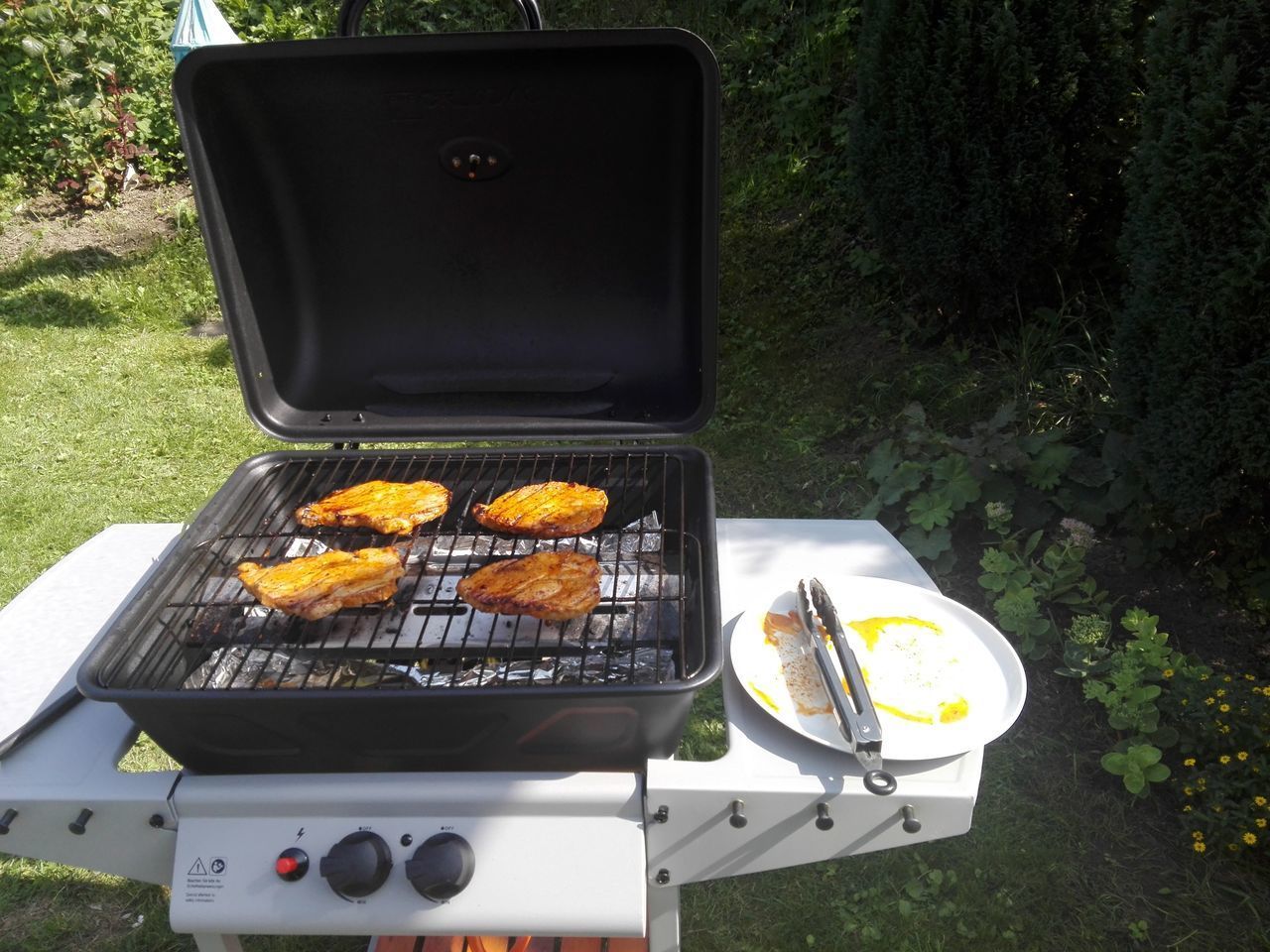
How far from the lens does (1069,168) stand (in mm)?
3625

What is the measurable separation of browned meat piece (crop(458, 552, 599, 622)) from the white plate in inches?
11.4

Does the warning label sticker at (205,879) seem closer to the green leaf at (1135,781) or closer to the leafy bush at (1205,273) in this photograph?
the green leaf at (1135,781)

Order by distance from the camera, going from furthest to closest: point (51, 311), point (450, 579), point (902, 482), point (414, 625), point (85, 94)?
point (85, 94), point (51, 311), point (902, 482), point (450, 579), point (414, 625)

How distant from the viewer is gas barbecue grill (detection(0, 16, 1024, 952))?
4.33 feet

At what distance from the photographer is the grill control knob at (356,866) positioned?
1.27 meters

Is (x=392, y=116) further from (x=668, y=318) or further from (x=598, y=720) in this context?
(x=598, y=720)

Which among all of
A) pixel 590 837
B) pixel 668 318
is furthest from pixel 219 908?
pixel 668 318

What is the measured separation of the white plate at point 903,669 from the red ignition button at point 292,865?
2.39ft

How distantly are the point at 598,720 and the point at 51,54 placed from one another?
7.41 m

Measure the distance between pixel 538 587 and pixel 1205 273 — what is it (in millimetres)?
2252

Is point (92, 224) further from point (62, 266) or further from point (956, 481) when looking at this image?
point (956, 481)

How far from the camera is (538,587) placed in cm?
149

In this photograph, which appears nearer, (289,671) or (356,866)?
(356,866)

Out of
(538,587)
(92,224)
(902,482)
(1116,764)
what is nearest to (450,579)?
(538,587)
